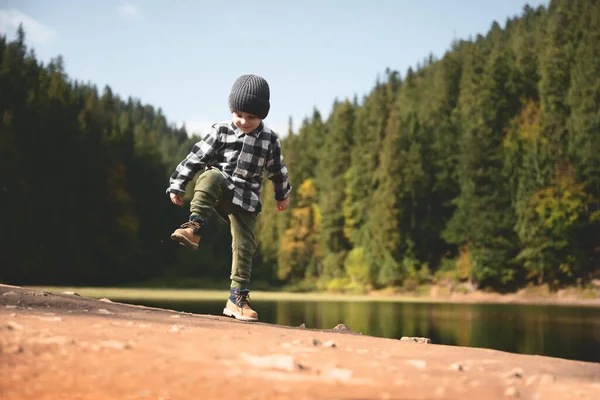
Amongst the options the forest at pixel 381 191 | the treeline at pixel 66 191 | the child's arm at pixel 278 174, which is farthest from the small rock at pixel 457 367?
the forest at pixel 381 191

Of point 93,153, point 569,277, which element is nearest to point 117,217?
point 93,153

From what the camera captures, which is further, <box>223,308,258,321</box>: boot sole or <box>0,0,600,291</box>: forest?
<box>0,0,600,291</box>: forest

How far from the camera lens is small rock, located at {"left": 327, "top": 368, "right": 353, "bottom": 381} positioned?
252 centimetres

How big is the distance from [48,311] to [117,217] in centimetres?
5948

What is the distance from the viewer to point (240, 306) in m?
5.60

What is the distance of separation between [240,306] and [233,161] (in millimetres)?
1228

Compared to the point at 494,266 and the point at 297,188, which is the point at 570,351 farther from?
the point at 297,188

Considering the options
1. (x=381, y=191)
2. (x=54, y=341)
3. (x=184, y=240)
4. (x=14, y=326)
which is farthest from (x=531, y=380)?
(x=381, y=191)

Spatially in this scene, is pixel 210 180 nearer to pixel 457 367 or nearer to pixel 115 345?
pixel 115 345

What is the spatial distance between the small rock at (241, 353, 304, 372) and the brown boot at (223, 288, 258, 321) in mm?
2749

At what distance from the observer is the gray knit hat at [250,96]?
5.57 metres

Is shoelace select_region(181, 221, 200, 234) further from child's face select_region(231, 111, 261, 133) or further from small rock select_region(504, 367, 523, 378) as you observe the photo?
small rock select_region(504, 367, 523, 378)

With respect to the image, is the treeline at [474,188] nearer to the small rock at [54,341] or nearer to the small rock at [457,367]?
the small rock at [457,367]

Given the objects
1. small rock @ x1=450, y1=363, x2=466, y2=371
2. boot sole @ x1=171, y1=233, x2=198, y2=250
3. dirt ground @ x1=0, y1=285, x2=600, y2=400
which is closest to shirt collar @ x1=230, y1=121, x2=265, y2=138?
boot sole @ x1=171, y1=233, x2=198, y2=250
